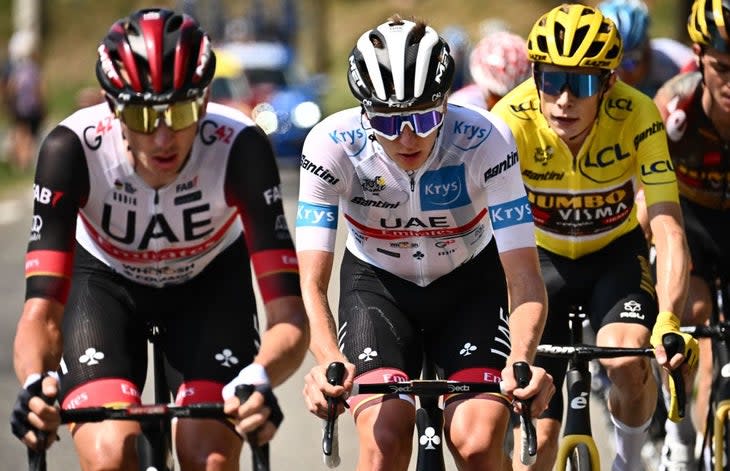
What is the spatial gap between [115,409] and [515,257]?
1.70 m

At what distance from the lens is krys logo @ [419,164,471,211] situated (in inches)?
235

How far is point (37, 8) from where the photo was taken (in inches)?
1566

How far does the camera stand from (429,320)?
6145mm

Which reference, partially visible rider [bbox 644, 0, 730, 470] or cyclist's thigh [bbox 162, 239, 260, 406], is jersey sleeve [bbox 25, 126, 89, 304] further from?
partially visible rider [bbox 644, 0, 730, 470]

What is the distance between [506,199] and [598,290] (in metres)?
1.38

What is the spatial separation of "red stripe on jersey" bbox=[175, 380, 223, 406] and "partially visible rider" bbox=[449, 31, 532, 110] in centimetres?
363

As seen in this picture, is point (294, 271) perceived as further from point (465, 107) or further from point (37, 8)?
point (37, 8)

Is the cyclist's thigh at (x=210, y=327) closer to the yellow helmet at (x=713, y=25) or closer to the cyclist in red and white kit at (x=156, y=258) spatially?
the cyclist in red and white kit at (x=156, y=258)

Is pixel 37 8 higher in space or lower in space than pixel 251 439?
higher

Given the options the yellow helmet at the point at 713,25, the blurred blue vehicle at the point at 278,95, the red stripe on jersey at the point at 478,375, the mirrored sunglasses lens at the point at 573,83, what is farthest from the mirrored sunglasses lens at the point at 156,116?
the blurred blue vehicle at the point at 278,95

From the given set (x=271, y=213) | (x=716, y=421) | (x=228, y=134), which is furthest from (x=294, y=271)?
(x=716, y=421)

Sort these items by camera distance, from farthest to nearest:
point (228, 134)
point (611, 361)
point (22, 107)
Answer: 1. point (22, 107)
2. point (611, 361)
3. point (228, 134)

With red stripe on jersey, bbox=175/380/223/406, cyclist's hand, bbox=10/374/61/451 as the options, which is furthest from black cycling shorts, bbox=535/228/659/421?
cyclist's hand, bbox=10/374/61/451

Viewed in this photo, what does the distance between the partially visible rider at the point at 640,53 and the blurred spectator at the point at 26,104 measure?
18.6m
